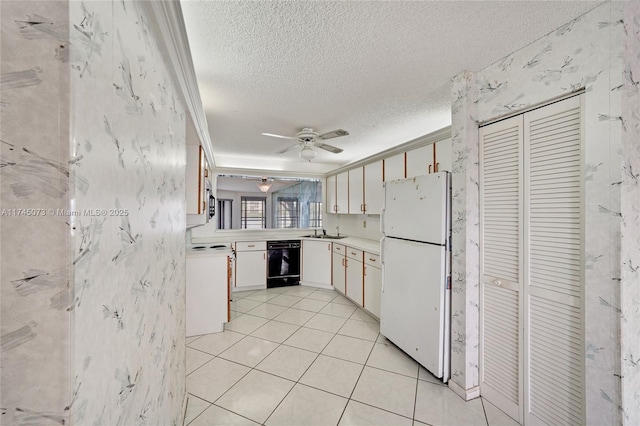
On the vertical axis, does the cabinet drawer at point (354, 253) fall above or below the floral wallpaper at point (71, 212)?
below

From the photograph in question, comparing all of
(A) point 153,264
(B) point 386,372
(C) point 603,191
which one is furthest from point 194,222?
(C) point 603,191

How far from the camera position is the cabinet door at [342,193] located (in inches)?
171

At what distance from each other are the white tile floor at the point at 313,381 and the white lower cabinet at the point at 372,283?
0.73ft

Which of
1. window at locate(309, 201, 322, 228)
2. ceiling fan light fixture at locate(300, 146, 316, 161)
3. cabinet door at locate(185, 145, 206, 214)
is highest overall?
ceiling fan light fixture at locate(300, 146, 316, 161)

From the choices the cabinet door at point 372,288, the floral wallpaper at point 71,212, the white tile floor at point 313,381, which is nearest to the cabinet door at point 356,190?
the cabinet door at point 372,288

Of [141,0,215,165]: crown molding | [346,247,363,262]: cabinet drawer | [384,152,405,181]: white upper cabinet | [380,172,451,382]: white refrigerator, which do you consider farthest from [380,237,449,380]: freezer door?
[141,0,215,165]: crown molding

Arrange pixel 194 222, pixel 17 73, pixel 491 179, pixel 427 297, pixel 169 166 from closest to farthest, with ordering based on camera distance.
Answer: pixel 17 73 < pixel 169 166 < pixel 491 179 < pixel 427 297 < pixel 194 222

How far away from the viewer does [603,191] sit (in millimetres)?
1221

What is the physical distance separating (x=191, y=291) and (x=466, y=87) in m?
3.13

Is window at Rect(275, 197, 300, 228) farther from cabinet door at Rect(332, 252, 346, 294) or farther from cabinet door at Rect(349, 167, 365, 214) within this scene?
cabinet door at Rect(349, 167, 365, 214)

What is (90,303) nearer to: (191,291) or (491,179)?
(491,179)

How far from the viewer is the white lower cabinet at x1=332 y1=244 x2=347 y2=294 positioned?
3920 mm

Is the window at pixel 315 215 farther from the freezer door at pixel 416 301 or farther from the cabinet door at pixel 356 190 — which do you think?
the freezer door at pixel 416 301

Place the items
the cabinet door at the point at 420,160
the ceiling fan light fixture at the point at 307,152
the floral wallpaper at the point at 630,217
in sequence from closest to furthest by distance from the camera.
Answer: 1. the floral wallpaper at the point at 630,217
2. the cabinet door at the point at 420,160
3. the ceiling fan light fixture at the point at 307,152
